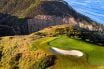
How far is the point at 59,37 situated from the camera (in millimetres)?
43594

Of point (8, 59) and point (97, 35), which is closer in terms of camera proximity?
point (8, 59)

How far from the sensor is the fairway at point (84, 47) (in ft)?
128

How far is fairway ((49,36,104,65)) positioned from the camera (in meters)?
39.0

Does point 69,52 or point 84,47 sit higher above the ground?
point 84,47

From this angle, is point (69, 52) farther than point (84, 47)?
No

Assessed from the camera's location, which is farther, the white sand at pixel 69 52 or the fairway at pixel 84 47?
the white sand at pixel 69 52

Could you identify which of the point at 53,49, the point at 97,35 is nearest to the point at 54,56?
the point at 53,49

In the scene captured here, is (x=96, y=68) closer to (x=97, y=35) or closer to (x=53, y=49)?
(x=53, y=49)

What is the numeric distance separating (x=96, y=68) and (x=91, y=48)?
3664 mm

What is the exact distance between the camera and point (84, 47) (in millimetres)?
41094

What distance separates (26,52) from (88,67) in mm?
6448

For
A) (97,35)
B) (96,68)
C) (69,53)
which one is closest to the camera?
(96,68)

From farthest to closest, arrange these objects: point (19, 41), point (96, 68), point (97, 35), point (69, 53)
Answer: point (97, 35) → point (19, 41) → point (69, 53) → point (96, 68)

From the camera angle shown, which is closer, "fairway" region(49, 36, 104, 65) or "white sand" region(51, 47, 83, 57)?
"fairway" region(49, 36, 104, 65)
